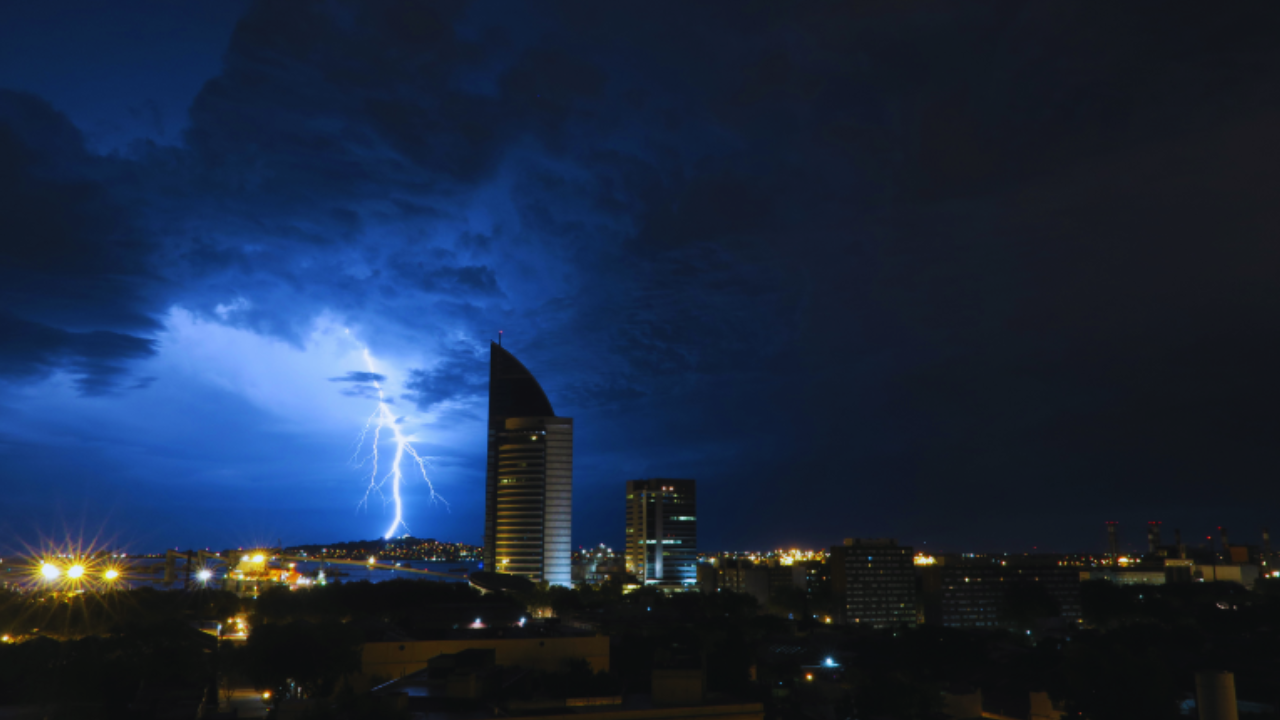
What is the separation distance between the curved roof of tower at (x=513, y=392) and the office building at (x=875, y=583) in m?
48.6

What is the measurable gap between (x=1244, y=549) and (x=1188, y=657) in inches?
5624

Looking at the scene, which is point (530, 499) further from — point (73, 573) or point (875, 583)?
point (73, 573)

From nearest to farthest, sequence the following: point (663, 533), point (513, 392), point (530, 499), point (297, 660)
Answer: point (297, 660) < point (530, 499) < point (513, 392) < point (663, 533)

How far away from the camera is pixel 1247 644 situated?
53875 millimetres

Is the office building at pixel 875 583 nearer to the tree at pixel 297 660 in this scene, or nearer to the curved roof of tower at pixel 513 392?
the curved roof of tower at pixel 513 392

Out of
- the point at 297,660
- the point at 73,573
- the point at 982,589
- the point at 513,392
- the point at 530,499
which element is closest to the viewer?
the point at 297,660

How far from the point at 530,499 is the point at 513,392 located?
20119mm

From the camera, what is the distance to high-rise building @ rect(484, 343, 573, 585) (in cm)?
10988

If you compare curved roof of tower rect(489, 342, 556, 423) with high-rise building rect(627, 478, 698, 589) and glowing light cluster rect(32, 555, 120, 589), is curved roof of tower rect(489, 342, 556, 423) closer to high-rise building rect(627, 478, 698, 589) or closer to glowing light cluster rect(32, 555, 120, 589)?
high-rise building rect(627, 478, 698, 589)

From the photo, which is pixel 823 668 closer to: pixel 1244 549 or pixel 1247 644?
pixel 1247 644

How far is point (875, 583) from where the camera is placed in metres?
113

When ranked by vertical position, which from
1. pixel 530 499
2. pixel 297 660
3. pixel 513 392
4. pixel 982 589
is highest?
pixel 513 392

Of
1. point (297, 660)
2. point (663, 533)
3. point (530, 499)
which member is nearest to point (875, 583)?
point (663, 533)

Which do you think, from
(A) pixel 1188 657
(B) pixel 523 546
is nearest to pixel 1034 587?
(A) pixel 1188 657
